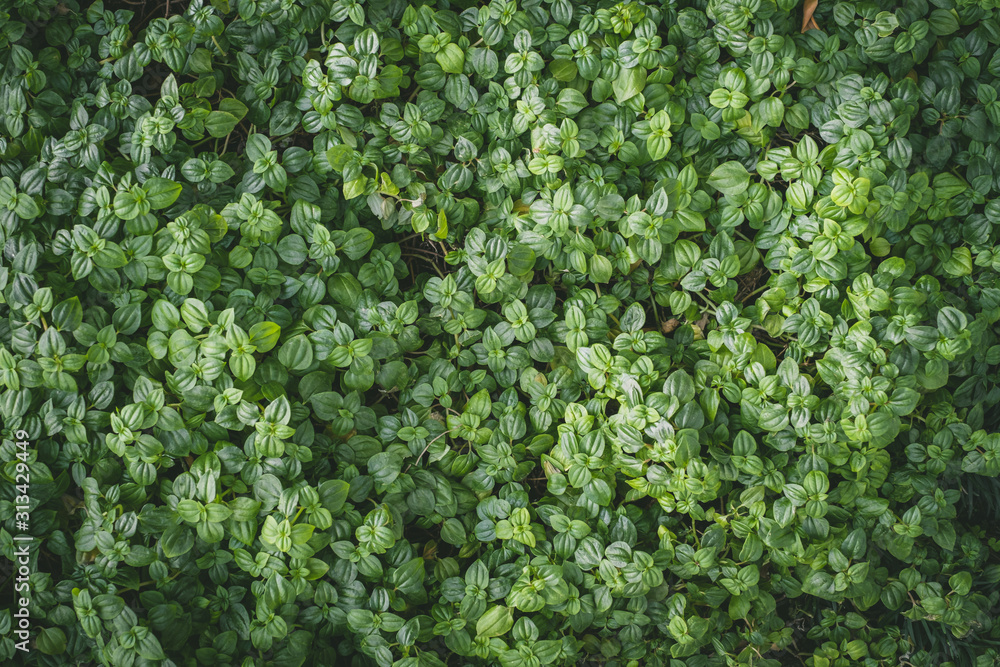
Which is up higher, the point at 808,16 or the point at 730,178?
the point at 808,16

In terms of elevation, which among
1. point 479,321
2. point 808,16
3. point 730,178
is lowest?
point 479,321

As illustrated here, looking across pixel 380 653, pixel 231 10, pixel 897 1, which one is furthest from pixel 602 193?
pixel 380 653

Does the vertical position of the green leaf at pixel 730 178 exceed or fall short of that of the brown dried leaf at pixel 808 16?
it falls short

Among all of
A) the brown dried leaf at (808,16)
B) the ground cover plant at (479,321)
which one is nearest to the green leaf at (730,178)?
the ground cover plant at (479,321)

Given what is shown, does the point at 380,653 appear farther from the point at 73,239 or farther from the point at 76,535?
the point at 73,239

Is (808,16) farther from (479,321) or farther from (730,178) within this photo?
(479,321)

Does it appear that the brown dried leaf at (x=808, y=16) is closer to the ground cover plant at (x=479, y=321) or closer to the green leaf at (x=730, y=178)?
the ground cover plant at (x=479, y=321)

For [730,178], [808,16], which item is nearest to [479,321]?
[730,178]

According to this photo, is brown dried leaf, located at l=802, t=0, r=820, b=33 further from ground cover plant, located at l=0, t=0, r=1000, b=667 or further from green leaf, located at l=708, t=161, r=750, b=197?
green leaf, located at l=708, t=161, r=750, b=197
